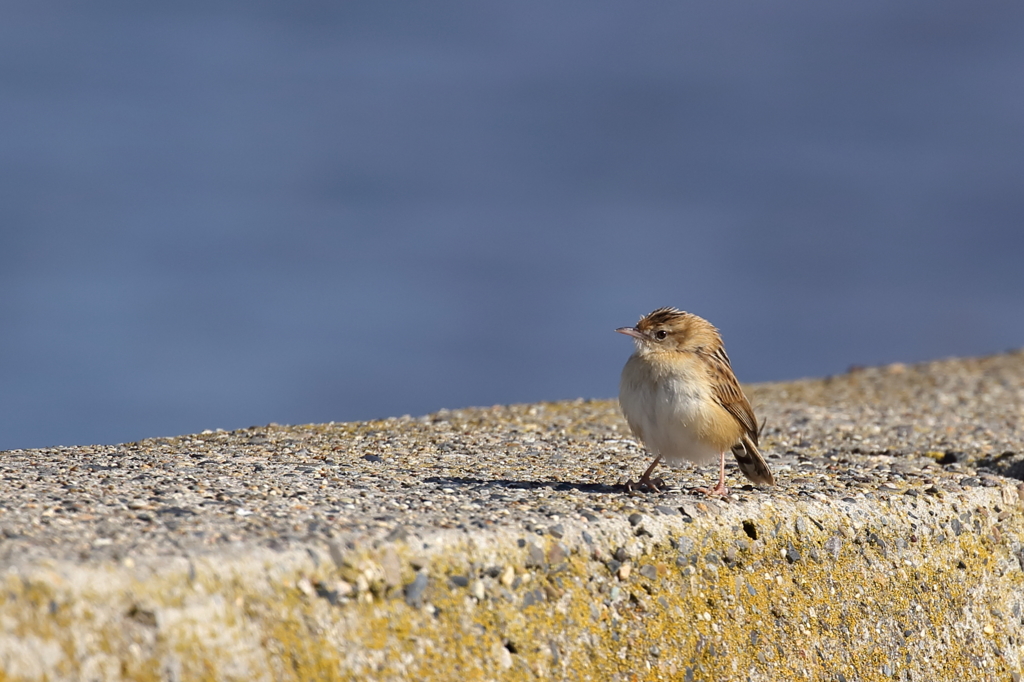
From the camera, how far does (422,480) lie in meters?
5.59

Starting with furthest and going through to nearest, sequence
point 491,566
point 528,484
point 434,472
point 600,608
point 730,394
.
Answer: point 434,472 < point 730,394 < point 528,484 < point 600,608 < point 491,566

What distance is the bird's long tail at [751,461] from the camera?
5.84m

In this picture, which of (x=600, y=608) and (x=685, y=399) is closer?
(x=600, y=608)

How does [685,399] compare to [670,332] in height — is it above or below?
below

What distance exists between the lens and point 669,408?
18.0ft

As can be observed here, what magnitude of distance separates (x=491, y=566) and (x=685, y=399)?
1679 millimetres

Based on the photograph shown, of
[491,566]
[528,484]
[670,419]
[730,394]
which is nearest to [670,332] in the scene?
[730,394]

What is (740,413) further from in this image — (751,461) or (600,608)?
(600,608)

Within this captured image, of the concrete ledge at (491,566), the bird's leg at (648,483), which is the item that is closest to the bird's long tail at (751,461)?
the concrete ledge at (491,566)

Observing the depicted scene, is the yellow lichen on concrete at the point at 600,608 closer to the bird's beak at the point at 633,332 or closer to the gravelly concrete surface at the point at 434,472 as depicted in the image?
the gravelly concrete surface at the point at 434,472

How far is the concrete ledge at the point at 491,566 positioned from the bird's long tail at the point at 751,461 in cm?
17

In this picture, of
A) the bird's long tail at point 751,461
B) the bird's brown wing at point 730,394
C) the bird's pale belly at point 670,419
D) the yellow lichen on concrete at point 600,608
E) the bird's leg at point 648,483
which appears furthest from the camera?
the bird's long tail at point 751,461

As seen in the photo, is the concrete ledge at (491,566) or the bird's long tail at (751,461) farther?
the bird's long tail at (751,461)

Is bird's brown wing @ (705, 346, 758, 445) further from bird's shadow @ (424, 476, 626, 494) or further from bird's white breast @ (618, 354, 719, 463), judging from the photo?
bird's shadow @ (424, 476, 626, 494)
